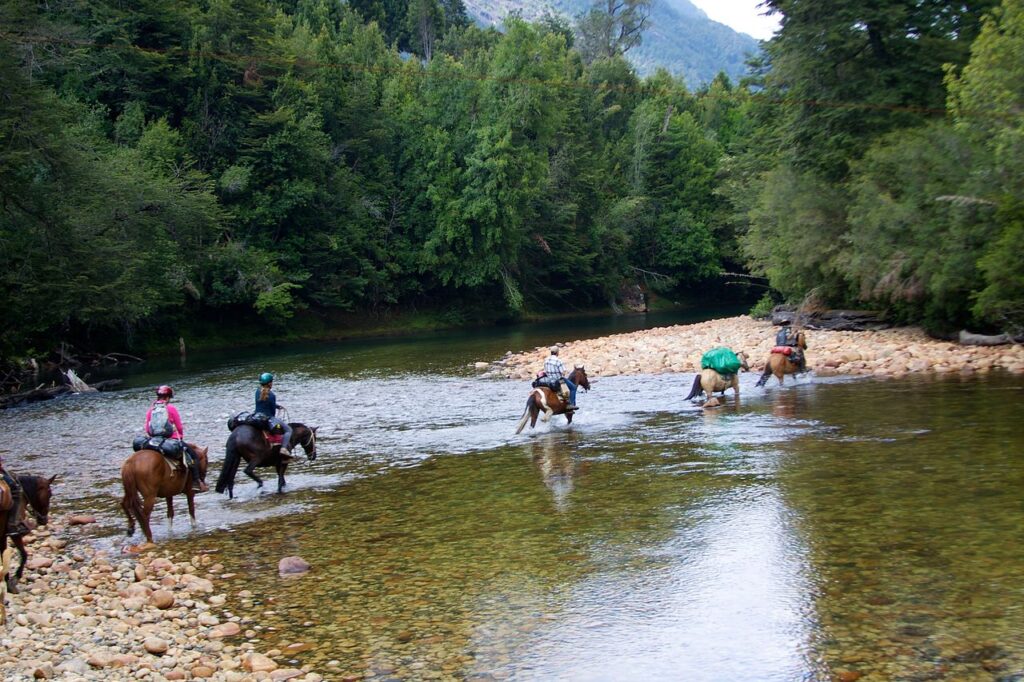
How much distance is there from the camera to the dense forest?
31078mm

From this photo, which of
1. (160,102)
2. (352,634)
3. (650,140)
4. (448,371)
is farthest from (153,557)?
(650,140)

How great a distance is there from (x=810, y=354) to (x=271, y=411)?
2123 centimetres

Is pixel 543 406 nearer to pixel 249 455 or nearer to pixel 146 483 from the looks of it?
pixel 249 455

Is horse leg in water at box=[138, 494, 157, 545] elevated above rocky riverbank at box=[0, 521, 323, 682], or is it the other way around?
horse leg in water at box=[138, 494, 157, 545]

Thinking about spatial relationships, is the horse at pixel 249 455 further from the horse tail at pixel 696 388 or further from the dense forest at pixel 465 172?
the dense forest at pixel 465 172

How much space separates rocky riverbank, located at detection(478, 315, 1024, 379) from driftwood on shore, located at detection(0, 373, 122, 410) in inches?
573

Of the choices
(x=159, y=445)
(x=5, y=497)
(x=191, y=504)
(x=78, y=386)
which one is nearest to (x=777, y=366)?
(x=191, y=504)

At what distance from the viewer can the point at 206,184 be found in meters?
49.2

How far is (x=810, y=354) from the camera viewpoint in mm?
31875

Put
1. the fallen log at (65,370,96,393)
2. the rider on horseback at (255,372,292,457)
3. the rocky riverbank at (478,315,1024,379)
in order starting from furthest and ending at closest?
the fallen log at (65,370,96,393), the rocky riverbank at (478,315,1024,379), the rider on horseback at (255,372,292,457)

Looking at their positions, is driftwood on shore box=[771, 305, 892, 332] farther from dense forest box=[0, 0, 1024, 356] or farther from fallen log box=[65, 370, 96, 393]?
fallen log box=[65, 370, 96, 393]

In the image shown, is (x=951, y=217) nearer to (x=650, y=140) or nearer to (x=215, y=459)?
(x=215, y=459)

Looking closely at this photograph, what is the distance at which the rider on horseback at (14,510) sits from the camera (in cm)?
1099

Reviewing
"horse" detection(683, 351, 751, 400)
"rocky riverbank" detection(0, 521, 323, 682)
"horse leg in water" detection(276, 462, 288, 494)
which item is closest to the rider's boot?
"rocky riverbank" detection(0, 521, 323, 682)
